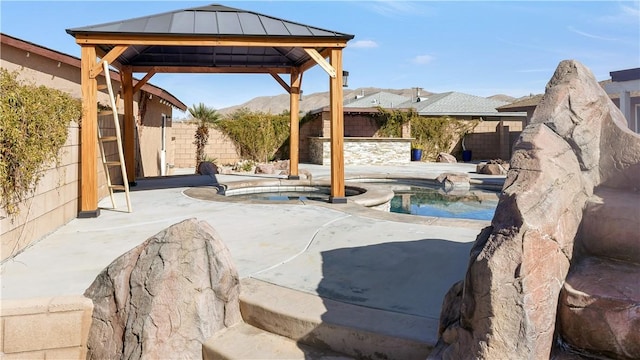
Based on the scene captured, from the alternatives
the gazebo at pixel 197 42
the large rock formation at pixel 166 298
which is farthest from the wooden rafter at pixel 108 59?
the large rock formation at pixel 166 298

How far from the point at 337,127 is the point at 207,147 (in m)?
13.1

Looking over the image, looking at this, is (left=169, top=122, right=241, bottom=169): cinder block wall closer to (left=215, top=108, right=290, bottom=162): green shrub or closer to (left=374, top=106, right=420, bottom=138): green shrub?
(left=215, top=108, right=290, bottom=162): green shrub

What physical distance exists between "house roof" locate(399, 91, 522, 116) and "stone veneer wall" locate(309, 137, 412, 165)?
4560 mm

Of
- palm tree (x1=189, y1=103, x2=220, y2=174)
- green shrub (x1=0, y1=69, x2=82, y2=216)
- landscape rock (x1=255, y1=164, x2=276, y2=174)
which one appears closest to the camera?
green shrub (x1=0, y1=69, x2=82, y2=216)

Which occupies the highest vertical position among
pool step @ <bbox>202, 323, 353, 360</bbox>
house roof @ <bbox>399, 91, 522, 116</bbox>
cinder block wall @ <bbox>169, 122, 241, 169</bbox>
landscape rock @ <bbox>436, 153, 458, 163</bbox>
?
house roof @ <bbox>399, 91, 522, 116</bbox>

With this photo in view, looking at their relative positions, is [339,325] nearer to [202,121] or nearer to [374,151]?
[374,151]

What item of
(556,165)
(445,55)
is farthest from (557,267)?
(445,55)

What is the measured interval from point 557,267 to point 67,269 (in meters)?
3.61

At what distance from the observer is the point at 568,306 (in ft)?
5.89

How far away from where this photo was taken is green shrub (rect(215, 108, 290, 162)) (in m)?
19.0

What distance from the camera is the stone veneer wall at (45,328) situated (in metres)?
2.64

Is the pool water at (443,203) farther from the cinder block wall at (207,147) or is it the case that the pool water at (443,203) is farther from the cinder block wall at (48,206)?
the cinder block wall at (207,147)

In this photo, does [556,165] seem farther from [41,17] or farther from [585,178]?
[41,17]

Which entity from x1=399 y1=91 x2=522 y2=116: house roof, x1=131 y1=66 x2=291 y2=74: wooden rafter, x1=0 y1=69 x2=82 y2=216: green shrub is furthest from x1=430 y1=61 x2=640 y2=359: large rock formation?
x1=399 y1=91 x2=522 y2=116: house roof
